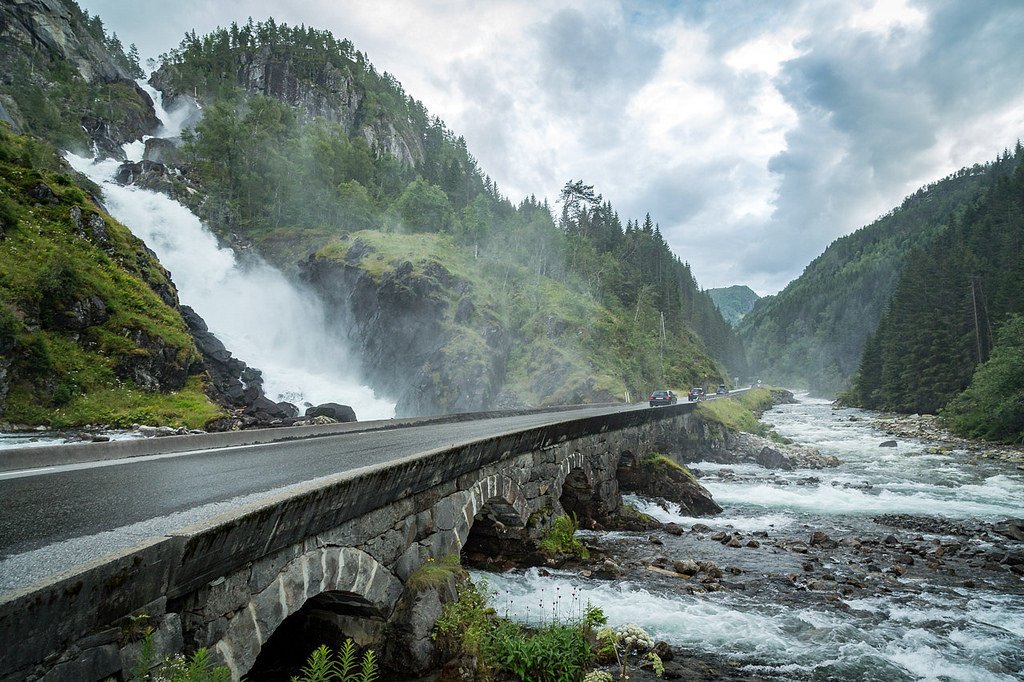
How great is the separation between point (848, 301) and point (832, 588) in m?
155

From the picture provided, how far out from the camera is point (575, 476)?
15.6m

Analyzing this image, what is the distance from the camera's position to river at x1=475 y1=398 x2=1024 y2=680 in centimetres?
883

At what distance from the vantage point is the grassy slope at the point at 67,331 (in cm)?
1836

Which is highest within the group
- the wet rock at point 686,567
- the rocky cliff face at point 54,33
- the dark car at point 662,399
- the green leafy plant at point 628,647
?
the rocky cliff face at point 54,33

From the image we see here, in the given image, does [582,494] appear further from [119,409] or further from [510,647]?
[119,409]

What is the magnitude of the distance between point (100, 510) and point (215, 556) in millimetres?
2290

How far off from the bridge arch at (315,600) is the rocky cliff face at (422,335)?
38.0 m

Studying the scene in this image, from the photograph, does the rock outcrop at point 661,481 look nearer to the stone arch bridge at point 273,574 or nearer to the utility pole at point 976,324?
the stone arch bridge at point 273,574

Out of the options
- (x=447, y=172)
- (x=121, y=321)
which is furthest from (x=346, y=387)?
(x=447, y=172)

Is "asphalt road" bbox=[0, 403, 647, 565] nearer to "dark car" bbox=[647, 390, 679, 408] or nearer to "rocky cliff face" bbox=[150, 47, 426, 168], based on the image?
"dark car" bbox=[647, 390, 679, 408]

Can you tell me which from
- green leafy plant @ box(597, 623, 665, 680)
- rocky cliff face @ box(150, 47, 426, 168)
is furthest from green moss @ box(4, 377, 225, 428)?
rocky cliff face @ box(150, 47, 426, 168)

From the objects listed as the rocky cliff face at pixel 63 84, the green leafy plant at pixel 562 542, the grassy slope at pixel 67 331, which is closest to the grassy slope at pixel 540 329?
the grassy slope at pixel 67 331

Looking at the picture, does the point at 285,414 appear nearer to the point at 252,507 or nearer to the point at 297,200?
the point at 252,507

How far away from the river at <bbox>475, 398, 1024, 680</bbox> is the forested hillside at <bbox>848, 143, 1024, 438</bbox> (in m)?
21.4
